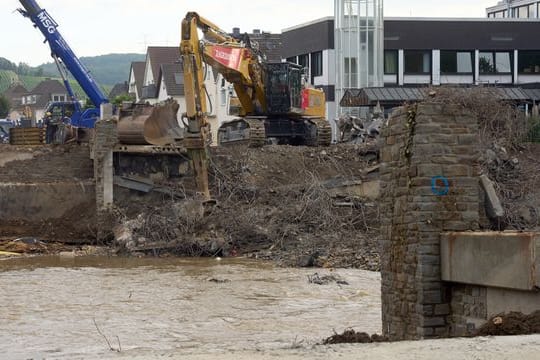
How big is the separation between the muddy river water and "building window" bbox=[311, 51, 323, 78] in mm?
35589

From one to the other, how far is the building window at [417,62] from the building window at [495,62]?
3.09 metres

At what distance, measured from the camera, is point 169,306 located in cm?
1888

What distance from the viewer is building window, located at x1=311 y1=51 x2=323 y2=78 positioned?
6118 cm

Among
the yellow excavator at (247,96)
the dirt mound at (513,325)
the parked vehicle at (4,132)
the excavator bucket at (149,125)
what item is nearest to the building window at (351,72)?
the parked vehicle at (4,132)

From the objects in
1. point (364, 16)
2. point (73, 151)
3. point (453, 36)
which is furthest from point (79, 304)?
point (453, 36)

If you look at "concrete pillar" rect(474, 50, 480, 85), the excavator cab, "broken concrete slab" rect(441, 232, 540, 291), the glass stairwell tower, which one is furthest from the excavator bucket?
"concrete pillar" rect(474, 50, 480, 85)

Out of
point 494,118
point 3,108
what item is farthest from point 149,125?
point 3,108

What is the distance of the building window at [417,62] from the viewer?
6131cm

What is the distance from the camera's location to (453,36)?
61.0 m

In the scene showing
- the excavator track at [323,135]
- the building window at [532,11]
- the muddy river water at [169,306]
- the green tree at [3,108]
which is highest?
the building window at [532,11]

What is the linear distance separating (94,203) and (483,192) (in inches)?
725

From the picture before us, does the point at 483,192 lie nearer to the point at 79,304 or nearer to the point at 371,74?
the point at 79,304

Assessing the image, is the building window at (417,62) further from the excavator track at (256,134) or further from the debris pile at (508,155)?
the excavator track at (256,134)

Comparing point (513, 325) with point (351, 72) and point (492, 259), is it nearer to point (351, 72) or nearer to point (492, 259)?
point (492, 259)
